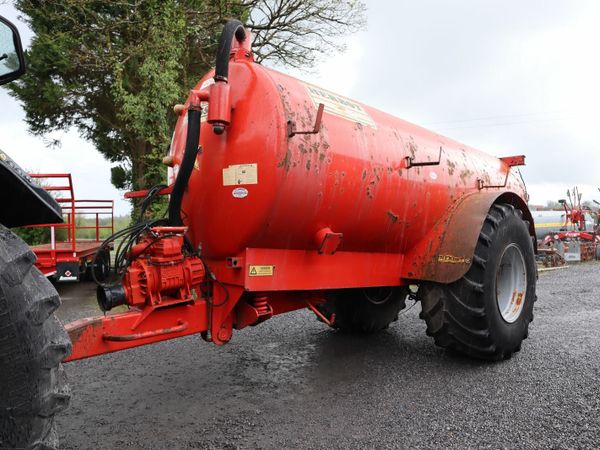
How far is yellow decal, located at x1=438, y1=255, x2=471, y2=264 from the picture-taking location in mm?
3979

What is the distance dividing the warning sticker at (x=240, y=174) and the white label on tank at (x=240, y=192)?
0.04m

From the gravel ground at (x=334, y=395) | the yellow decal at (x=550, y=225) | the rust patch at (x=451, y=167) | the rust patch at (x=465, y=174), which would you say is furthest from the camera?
the yellow decal at (x=550, y=225)

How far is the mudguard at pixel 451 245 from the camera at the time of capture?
158 inches

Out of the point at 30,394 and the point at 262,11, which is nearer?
the point at 30,394

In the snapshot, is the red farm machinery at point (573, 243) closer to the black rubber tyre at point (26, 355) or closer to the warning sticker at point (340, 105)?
the warning sticker at point (340, 105)

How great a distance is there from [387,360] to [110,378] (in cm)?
236

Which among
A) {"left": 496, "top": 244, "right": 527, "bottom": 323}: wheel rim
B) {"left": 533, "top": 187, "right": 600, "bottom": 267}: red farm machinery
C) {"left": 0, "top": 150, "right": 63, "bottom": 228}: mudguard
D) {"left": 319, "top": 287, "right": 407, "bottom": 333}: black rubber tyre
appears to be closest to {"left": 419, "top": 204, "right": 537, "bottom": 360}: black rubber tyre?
{"left": 496, "top": 244, "right": 527, "bottom": 323}: wheel rim

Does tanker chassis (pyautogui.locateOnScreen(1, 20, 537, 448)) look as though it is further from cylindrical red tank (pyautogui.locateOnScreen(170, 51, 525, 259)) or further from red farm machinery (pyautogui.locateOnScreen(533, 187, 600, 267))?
red farm machinery (pyautogui.locateOnScreen(533, 187, 600, 267))

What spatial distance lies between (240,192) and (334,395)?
1.68m

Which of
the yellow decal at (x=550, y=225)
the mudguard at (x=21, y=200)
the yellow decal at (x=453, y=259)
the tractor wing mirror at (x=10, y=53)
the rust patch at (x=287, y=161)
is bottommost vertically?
the yellow decal at (x=550, y=225)

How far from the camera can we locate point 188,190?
330cm

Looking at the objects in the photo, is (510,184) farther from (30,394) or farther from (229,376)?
(30,394)

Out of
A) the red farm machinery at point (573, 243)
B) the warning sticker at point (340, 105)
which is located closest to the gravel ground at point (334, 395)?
the warning sticker at point (340, 105)

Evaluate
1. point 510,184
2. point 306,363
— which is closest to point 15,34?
point 306,363
